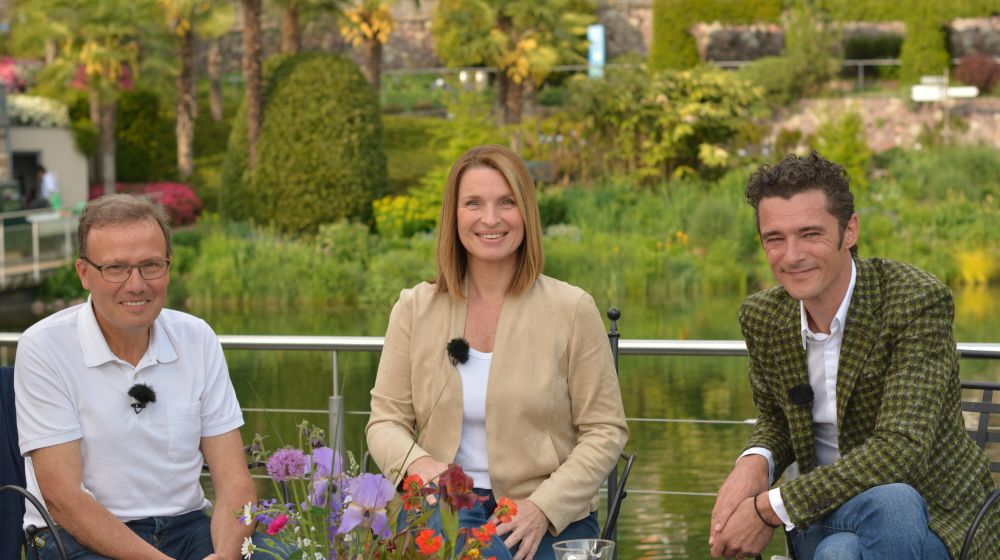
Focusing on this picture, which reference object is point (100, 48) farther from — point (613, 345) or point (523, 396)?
point (523, 396)

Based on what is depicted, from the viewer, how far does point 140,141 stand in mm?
23703

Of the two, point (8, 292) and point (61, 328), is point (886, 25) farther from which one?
point (61, 328)

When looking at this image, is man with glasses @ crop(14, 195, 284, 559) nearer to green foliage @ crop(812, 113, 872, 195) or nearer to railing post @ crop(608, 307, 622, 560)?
railing post @ crop(608, 307, 622, 560)

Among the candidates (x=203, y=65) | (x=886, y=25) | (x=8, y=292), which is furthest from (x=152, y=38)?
(x=886, y=25)

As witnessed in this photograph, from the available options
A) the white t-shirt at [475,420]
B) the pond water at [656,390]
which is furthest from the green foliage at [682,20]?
the white t-shirt at [475,420]

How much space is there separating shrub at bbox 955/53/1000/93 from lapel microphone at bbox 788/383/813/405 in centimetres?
2063

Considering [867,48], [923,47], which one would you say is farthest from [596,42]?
[923,47]

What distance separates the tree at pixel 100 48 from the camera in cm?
2167

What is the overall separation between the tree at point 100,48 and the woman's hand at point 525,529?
2017cm

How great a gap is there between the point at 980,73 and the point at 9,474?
69.1 feet

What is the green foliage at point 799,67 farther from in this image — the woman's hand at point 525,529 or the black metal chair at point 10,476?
the black metal chair at point 10,476

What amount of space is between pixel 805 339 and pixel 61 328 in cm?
128

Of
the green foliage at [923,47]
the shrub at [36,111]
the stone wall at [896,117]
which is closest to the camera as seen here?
the stone wall at [896,117]

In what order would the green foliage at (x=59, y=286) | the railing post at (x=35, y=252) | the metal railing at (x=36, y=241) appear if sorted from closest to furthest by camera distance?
the metal railing at (x=36, y=241), the railing post at (x=35, y=252), the green foliage at (x=59, y=286)
